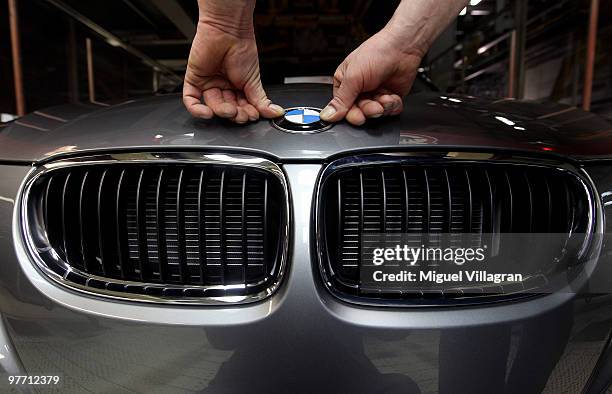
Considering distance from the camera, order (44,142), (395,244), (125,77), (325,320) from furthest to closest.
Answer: (125,77) < (44,142) < (395,244) < (325,320)

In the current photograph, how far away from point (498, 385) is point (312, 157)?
23.1 inches

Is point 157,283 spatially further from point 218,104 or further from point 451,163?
point 451,163

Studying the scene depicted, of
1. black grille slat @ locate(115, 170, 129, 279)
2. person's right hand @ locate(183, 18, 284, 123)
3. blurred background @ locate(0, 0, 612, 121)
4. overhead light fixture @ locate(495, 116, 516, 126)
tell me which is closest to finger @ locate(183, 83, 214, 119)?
person's right hand @ locate(183, 18, 284, 123)

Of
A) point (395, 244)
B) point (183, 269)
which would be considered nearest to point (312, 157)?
point (395, 244)

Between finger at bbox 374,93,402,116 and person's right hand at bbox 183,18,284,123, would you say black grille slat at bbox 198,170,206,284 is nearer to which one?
person's right hand at bbox 183,18,284,123

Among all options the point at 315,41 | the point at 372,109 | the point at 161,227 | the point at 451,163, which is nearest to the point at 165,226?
the point at 161,227

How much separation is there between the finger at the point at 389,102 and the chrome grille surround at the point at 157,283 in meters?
0.30

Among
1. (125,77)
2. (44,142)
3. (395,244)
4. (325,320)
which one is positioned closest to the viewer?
(325,320)

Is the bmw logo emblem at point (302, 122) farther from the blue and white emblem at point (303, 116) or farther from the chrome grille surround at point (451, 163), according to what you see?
the chrome grille surround at point (451, 163)

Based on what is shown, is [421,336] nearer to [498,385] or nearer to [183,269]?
[498,385]

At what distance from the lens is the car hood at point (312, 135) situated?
89cm

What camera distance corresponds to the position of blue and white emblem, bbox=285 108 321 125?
96 cm

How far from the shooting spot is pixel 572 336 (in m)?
0.84

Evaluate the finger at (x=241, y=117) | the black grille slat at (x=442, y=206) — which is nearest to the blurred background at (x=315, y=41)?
the finger at (x=241, y=117)
